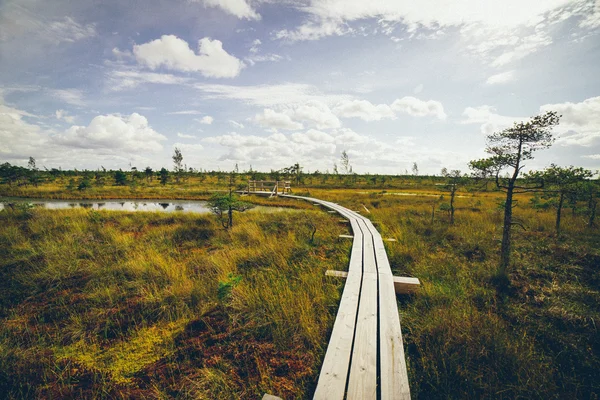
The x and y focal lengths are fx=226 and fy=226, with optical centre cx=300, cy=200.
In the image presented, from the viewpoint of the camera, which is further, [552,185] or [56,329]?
[552,185]

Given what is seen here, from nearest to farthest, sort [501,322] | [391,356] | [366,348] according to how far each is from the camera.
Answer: [391,356] < [366,348] < [501,322]

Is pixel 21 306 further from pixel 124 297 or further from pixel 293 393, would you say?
pixel 293 393

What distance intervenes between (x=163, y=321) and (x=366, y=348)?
289 cm

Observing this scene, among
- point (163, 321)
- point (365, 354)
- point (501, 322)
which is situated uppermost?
point (365, 354)

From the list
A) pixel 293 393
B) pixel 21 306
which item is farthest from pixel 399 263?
pixel 21 306

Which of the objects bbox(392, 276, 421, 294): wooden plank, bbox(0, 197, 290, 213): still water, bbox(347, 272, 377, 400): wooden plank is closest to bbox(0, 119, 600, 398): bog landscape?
bbox(392, 276, 421, 294): wooden plank

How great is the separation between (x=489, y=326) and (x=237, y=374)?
124 inches

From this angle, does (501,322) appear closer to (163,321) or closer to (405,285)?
(405,285)

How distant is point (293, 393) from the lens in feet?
6.79

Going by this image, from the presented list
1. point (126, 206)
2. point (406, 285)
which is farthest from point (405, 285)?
point (126, 206)

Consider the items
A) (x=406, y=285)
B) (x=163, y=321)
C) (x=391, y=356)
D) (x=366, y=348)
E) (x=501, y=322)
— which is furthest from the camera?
(x=406, y=285)

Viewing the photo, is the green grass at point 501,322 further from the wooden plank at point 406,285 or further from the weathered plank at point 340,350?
the weathered plank at point 340,350

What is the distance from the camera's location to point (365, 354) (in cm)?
230

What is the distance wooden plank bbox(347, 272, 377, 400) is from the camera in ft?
6.25
